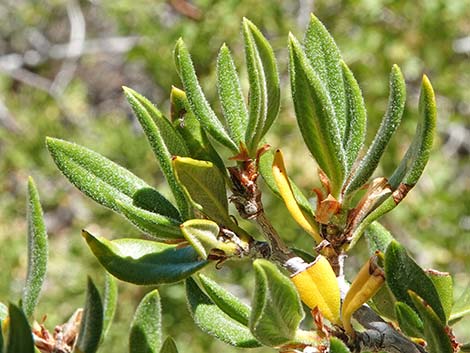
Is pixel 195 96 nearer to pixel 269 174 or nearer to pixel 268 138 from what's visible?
pixel 269 174

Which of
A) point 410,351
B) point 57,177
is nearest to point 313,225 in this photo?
point 410,351

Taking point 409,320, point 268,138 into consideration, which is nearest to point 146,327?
point 409,320

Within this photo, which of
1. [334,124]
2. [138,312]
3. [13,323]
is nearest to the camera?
[13,323]

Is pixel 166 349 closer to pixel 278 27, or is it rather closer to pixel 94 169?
pixel 94 169

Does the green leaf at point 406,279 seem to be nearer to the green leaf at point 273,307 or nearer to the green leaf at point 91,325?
the green leaf at point 273,307

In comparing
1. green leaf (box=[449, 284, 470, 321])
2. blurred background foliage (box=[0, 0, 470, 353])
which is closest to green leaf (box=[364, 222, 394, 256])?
green leaf (box=[449, 284, 470, 321])

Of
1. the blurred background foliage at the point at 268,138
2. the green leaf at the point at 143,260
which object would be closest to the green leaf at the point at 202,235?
the green leaf at the point at 143,260

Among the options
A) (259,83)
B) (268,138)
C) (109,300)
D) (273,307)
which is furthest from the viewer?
(268,138)
